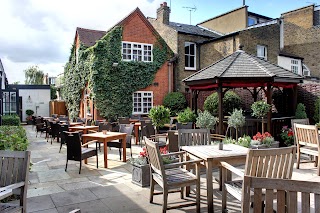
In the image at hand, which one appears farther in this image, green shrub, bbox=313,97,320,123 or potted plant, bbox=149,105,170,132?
green shrub, bbox=313,97,320,123

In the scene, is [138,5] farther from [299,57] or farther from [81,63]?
[299,57]

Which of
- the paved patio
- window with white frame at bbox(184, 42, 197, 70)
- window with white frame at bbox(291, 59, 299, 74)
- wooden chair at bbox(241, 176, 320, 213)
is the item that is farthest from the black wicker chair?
window with white frame at bbox(291, 59, 299, 74)

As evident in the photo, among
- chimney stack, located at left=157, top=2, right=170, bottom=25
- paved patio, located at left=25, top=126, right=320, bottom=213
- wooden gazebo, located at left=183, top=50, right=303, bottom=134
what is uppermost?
chimney stack, located at left=157, top=2, right=170, bottom=25

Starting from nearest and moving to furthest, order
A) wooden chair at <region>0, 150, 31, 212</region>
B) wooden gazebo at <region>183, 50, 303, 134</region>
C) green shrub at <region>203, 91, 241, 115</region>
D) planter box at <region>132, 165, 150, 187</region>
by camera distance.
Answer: wooden chair at <region>0, 150, 31, 212</region> → planter box at <region>132, 165, 150, 187</region> → wooden gazebo at <region>183, 50, 303, 134</region> → green shrub at <region>203, 91, 241, 115</region>

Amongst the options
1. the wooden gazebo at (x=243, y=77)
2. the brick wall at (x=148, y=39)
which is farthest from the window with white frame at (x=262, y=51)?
the wooden gazebo at (x=243, y=77)

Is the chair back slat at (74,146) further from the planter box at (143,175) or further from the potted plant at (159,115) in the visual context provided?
the potted plant at (159,115)

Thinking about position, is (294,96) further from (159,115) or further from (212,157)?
(212,157)

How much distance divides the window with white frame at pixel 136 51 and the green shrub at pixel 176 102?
9.97ft

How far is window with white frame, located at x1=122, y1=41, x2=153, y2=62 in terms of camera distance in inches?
641

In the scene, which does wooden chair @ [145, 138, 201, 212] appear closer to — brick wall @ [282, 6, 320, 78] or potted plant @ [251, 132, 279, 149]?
potted plant @ [251, 132, 279, 149]

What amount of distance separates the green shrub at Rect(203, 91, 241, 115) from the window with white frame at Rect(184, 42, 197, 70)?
5491mm

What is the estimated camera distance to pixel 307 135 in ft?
20.4

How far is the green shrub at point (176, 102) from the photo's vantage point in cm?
1620

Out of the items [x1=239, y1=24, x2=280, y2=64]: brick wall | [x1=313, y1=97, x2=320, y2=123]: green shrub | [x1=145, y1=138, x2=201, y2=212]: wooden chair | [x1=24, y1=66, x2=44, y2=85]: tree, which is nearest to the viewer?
[x1=145, y1=138, x2=201, y2=212]: wooden chair
